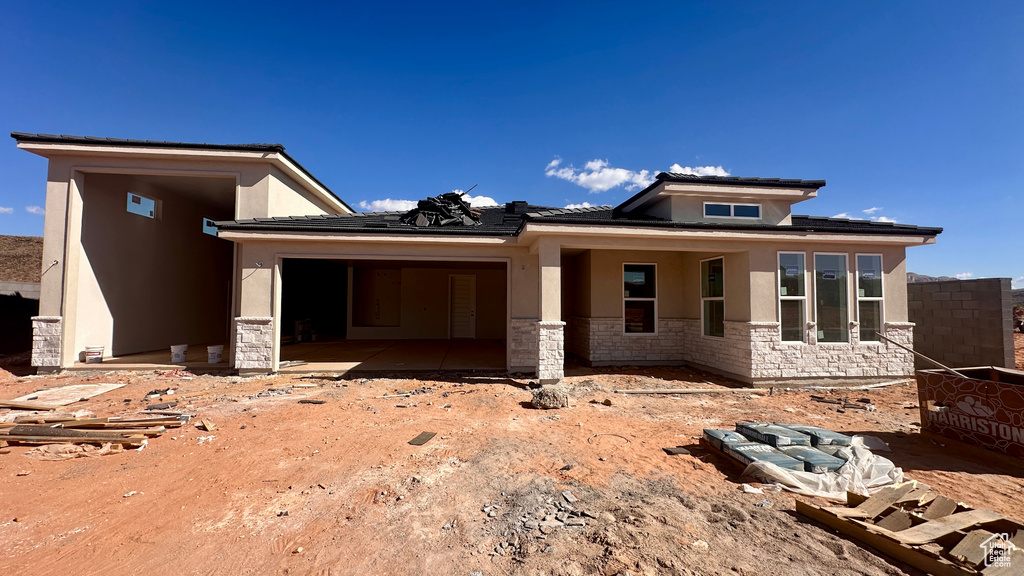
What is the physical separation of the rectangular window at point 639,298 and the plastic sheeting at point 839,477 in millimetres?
6560

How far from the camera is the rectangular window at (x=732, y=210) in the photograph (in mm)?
9906

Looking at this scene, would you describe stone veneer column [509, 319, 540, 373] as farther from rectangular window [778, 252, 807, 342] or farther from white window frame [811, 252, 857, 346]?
white window frame [811, 252, 857, 346]

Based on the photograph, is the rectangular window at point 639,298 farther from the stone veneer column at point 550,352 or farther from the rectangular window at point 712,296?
the stone veneer column at point 550,352

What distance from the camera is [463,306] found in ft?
53.2

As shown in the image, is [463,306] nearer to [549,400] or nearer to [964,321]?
[549,400]

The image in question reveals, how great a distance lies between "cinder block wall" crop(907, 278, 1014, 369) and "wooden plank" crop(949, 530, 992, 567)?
9.27 m

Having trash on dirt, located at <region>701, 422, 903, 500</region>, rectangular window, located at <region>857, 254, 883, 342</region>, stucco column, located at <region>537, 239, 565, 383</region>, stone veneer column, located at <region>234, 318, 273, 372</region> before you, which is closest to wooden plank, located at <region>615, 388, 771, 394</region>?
stucco column, located at <region>537, 239, 565, 383</region>

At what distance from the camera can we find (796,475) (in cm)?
394

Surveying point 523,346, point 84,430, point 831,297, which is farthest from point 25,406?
point 831,297

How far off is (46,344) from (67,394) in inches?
122

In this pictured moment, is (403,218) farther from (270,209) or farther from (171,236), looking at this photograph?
(171,236)

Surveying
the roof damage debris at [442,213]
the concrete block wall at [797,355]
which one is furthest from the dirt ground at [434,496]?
the roof damage debris at [442,213]

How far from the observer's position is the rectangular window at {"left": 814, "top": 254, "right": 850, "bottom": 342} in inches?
344

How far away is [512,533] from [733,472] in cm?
270
